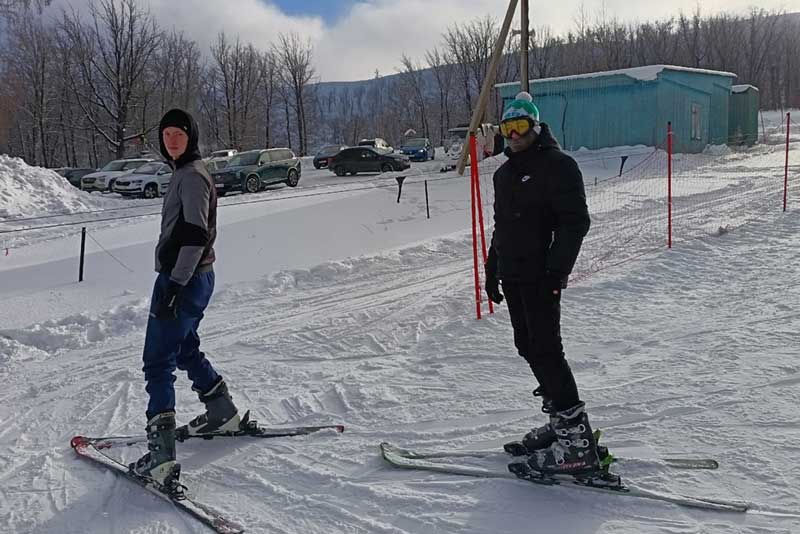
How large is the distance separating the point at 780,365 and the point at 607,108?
25926 millimetres

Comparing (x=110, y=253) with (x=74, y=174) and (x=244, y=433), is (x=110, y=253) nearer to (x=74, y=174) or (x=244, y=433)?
(x=244, y=433)

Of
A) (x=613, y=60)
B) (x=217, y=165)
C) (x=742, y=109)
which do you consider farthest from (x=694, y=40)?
(x=217, y=165)

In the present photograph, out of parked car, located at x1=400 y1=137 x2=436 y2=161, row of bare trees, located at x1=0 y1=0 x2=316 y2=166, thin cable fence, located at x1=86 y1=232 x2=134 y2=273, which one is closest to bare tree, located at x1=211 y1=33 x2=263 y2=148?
row of bare trees, located at x1=0 y1=0 x2=316 y2=166

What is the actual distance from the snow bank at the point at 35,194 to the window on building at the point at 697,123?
24.5 meters

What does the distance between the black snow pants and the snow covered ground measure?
484 millimetres

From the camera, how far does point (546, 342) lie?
3.33 m

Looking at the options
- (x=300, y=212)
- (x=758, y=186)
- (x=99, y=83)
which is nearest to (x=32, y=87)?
(x=99, y=83)

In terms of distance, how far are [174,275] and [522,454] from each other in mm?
2073

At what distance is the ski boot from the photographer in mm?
3562

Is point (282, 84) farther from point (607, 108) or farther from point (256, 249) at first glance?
point (256, 249)

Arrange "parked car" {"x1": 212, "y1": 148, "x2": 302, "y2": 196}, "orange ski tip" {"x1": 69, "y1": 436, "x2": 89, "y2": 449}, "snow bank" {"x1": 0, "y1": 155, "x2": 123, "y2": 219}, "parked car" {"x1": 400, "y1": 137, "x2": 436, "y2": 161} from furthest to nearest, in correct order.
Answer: "parked car" {"x1": 400, "y1": 137, "x2": 436, "y2": 161} < "parked car" {"x1": 212, "y1": 148, "x2": 302, "y2": 196} < "snow bank" {"x1": 0, "y1": 155, "x2": 123, "y2": 219} < "orange ski tip" {"x1": 69, "y1": 436, "x2": 89, "y2": 449}

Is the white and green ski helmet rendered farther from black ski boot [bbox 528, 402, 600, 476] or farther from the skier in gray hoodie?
the skier in gray hoodie

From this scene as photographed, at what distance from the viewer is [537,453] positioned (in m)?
3.50

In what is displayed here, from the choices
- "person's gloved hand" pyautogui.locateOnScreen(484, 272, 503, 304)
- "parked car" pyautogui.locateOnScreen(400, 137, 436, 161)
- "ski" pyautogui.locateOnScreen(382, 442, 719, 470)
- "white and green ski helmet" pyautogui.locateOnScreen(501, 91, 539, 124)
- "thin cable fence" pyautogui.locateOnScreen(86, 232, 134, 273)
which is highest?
"parked car" pyautogui.locateOnScreen(400, 137, 436, 161)
